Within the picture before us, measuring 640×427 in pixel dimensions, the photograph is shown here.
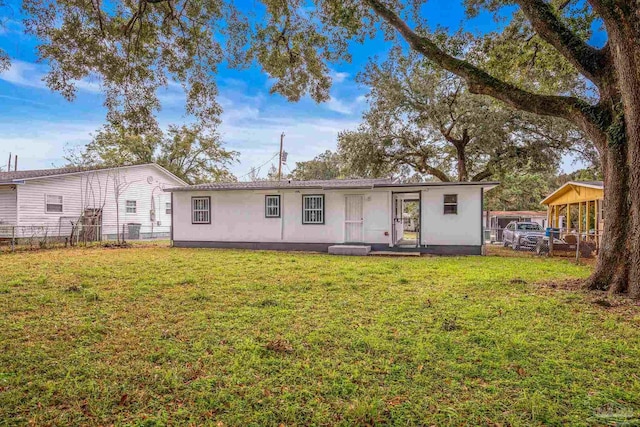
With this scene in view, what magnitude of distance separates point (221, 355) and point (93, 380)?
106 cm

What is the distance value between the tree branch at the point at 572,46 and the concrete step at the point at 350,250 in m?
8.04

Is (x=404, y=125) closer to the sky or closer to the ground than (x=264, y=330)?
closer to the sky

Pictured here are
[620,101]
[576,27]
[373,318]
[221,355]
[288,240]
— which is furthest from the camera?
[288,240]

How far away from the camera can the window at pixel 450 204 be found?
1288 cm

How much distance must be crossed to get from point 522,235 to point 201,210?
13546mm

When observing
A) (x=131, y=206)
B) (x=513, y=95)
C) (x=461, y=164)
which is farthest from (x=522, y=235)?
(x=131, y=206)

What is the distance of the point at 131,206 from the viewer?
67.5 ft

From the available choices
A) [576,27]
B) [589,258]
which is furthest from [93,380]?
[589,258]

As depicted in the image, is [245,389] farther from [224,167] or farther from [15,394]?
[224,167]

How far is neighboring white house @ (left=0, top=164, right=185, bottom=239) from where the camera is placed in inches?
623

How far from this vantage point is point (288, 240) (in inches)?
569

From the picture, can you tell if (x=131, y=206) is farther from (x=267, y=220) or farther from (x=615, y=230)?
(x=615, y=230)

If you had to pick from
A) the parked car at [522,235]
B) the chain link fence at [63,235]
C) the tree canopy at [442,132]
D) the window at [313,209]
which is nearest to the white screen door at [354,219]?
the window at [313,209]

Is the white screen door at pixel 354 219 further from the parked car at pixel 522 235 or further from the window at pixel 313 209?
the parked car at pixel 522 235
